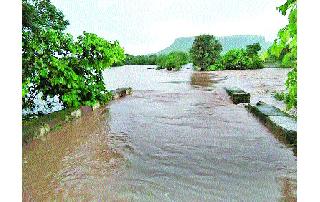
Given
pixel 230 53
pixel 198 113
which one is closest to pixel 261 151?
pixel 198 113

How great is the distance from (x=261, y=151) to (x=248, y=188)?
1.35 meters

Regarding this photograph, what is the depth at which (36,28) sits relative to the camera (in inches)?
227

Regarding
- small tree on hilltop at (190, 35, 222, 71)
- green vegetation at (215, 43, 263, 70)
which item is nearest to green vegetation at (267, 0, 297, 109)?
green vegetation at (215, 43, 263, 70)

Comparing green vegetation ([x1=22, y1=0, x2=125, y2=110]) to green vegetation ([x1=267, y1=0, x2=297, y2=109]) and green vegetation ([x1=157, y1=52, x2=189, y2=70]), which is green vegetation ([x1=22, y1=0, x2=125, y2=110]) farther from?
green vegetation ([x1=157, y1=52, x2=189, y2=70])

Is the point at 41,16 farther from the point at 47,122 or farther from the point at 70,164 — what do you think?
the point at 70,164

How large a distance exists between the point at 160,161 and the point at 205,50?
25.2 metres

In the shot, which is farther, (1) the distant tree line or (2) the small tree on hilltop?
(1) the distant tree line

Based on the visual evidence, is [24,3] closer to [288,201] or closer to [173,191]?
[173,191]

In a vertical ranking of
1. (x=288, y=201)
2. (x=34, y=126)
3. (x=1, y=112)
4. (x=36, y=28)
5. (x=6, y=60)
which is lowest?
(x=288, y=201)

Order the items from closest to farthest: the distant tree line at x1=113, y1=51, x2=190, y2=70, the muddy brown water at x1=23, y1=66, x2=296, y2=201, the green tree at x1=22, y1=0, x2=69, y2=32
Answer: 1. the muddy brown water at x1=23, y1=66, x2=296, y2=201
2. the green tree at x1=22, y1=0, x2=69, y2=32
3. the distant tree line at x1=113, y1=51, x2=190, y2=70

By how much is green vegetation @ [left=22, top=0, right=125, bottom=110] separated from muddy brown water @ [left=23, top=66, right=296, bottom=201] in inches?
26.2

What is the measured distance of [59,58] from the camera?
6.68 m

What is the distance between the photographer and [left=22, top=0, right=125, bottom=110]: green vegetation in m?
5.77

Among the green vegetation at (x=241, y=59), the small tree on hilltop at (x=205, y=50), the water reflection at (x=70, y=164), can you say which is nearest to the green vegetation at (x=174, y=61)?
the small tree on hilltop at (x=205, y=50)
